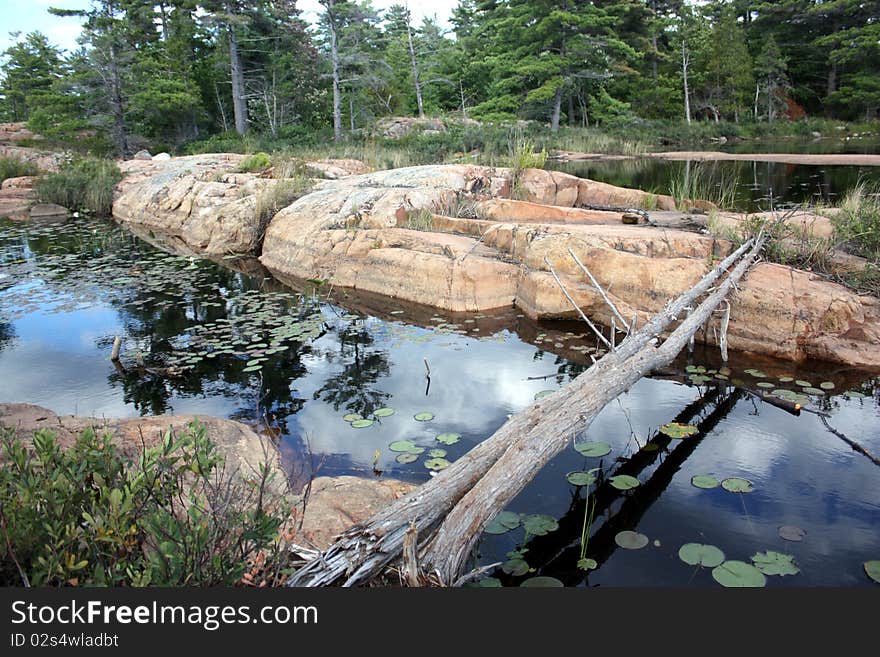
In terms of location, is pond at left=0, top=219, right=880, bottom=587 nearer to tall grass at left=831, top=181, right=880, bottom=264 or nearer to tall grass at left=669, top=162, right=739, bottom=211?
tall grass at left=831, top=181, right=880, bottom=264

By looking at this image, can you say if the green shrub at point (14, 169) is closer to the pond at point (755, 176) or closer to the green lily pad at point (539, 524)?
the pond at point (755, 176)

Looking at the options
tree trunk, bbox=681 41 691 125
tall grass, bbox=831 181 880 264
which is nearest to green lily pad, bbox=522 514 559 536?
tall grass, bbox=831 181 880 264

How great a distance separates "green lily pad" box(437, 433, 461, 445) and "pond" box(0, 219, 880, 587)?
0.01m

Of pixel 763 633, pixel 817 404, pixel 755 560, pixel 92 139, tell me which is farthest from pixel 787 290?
pixel 92 139

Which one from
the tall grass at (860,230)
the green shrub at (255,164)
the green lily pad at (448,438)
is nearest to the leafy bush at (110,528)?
the green lily pad at (448,438)

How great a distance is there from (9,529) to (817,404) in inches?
187

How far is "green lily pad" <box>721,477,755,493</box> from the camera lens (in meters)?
3.40

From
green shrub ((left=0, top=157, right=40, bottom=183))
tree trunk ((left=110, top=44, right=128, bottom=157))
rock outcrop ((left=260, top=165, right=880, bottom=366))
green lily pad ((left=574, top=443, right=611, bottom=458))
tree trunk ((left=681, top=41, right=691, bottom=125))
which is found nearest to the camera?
green lily pad ((left=574, top=443, right=611, bottom=458))

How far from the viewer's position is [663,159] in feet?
71.3

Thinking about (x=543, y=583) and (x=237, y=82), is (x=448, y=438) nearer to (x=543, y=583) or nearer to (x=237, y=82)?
(x=543, y=583)

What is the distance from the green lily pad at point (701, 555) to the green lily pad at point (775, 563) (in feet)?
0.51

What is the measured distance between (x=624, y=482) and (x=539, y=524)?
71 cm

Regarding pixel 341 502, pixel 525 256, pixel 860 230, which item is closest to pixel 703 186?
pixel 860 230

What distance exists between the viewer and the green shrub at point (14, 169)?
59.7 feet
